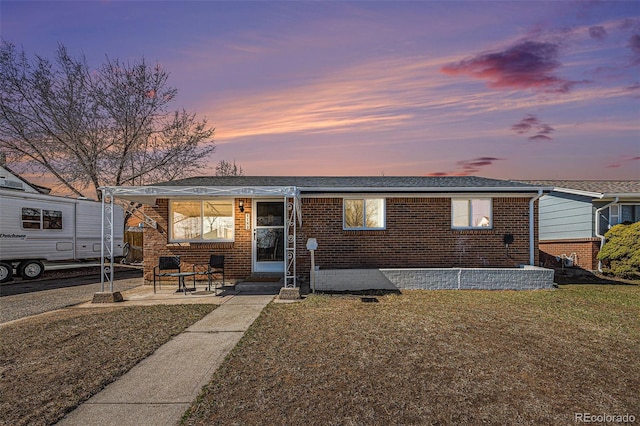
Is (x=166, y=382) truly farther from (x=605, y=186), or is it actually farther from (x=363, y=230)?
(x=605, y=186)

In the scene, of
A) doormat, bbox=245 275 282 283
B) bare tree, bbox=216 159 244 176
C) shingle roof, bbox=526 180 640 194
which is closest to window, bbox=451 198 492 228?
shingle roof, bbox=526 180 640 194

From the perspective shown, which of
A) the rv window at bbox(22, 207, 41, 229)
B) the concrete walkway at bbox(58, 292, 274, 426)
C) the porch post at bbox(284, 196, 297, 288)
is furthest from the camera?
the rv window at bbox(22, 207, 41, 229)

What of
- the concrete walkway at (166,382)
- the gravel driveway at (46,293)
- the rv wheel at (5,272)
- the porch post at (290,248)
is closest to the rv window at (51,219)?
the rv wheel at (5,272)

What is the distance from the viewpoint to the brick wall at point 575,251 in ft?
45.2

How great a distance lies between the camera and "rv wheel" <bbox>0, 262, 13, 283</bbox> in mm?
13633

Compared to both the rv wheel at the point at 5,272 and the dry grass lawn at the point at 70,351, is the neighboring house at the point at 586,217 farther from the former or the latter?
the rv wheel at the point at 5,272

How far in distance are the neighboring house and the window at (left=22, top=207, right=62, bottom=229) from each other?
1957 cm

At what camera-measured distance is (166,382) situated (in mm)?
4387

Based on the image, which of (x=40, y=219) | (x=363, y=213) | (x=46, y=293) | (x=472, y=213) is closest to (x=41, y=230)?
(x=40, y=219)

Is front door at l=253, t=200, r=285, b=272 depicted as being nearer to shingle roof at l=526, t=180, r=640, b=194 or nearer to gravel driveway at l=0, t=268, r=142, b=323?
gravel driveway at l=0, t=268, r=142, b=323

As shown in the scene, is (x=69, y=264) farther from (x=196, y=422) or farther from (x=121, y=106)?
(x=196, y=422)

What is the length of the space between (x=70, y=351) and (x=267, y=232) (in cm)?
679

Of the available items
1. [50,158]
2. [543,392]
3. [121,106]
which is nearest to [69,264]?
[50,158]

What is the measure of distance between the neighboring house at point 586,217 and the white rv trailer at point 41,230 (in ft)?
63.7
